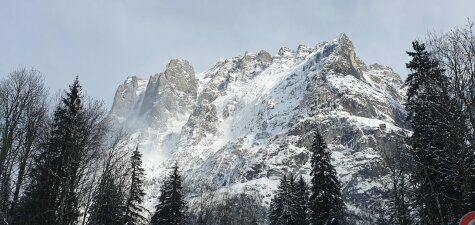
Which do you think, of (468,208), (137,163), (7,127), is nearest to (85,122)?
(7,127)

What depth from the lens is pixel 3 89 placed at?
20984 mm

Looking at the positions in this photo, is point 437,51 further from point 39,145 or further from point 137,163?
point 137,163

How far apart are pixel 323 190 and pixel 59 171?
27.0 metres

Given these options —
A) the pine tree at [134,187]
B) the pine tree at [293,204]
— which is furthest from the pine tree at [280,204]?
the pine tree at [134,187]

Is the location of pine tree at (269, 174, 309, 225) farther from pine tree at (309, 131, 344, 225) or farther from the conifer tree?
pine tree at (309, 131, 344, 225)

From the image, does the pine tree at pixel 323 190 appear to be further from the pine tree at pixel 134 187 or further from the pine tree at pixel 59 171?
the pine tree at pixel 59 171

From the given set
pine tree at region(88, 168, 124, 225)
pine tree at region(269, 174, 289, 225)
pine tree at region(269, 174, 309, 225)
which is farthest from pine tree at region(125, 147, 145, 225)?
pine tree at region(269, 174, 289, 225)

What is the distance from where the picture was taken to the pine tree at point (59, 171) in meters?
19.6

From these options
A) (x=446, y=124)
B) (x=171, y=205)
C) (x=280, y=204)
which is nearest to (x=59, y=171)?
(x=446, y=124)

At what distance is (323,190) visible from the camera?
140 feet

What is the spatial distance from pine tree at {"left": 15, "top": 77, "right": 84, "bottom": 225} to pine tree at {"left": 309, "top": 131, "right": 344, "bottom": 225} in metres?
25.1

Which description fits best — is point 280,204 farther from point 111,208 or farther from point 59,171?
point 59,171

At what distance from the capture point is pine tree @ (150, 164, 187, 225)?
44772mm

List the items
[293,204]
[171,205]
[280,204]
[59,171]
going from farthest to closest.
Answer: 1. [280,204]
2. [293,204]
3. [171,205]
4. [59,171]
